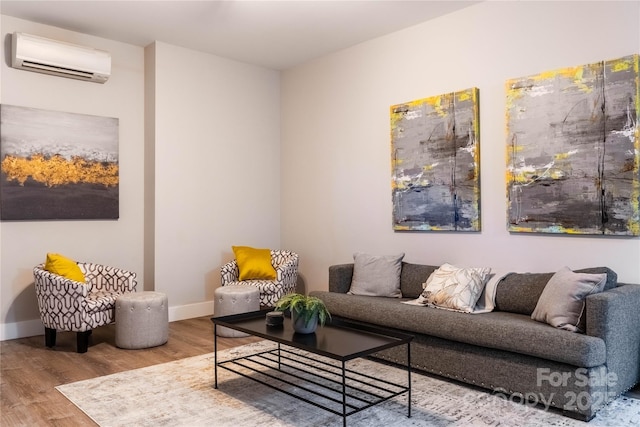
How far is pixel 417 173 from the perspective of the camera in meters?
4.68

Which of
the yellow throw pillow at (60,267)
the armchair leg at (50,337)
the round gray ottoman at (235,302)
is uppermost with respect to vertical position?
the yellow throw pillow at (60,267)

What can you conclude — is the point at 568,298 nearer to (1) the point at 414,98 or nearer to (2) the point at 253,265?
(1) the point at 414,98

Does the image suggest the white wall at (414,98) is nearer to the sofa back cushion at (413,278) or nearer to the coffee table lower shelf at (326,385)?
the sofa back cushion at (413,278)

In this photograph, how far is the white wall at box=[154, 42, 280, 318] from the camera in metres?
5.39

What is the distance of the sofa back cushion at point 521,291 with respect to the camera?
3.49m

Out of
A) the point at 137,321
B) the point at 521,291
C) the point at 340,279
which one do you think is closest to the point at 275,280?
the point at 340,279

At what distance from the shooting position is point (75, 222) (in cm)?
499

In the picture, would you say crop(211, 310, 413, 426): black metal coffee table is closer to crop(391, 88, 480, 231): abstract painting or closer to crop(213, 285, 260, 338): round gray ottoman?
crop(213, 285, 260, 338): round gray ottoman

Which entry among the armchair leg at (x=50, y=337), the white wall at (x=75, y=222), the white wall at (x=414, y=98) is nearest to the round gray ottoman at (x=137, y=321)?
the armchair leg at (x=50, y=337)

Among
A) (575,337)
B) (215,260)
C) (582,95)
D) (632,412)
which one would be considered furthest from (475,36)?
(215,260)

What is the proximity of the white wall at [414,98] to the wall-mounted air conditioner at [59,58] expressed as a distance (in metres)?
2.31

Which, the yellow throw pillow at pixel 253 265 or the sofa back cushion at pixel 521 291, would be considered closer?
the sofa back cushion at pixel 521 291

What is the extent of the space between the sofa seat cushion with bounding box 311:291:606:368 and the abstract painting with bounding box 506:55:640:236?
89 cm

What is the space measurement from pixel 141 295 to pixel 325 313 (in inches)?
Answer: 80.9
